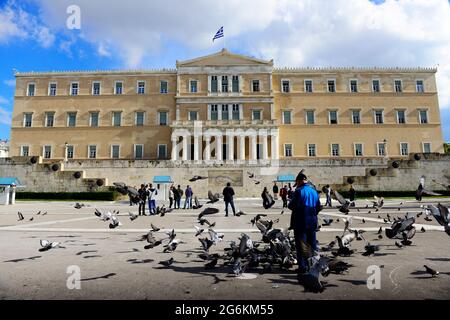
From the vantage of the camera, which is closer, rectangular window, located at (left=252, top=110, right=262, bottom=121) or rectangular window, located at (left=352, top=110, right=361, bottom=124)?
rectangular window, located at (left=252, top=110, right=262, bottom=121)

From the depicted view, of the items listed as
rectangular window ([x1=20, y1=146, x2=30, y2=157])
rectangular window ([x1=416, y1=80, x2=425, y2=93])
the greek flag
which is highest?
the greek flag

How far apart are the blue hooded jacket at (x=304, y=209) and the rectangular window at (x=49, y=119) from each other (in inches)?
2152

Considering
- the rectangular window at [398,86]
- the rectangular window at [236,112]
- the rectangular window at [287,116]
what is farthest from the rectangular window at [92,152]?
the rectangular window at [398,86]

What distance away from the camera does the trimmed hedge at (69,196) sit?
32069 millimetres

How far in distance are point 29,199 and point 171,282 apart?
114ft

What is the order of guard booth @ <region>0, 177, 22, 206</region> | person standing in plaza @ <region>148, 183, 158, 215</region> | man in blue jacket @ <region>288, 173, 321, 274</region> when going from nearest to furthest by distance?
man in blue jacket @ <region>288, 173, 321, 274</region> < person standing in plaza @ <region>148, 183, 158, 215</region> < guard booth @ <region>0, 177, 22, 206</region>

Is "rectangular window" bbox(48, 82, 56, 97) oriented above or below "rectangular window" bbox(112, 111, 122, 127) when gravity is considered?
above

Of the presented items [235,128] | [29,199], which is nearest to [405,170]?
[235,128]

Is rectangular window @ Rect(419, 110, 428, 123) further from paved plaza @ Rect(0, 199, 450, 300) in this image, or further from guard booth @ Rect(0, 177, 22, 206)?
guard booth @ Rect(0, 177, 22, 206)

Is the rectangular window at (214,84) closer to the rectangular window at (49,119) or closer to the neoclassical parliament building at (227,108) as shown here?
the neoclassical parliament building at (227,108)

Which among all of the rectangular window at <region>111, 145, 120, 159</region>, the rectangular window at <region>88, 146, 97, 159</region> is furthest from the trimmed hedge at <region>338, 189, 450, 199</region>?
the rectangular window at <region>88, 146, 97, 159</region>

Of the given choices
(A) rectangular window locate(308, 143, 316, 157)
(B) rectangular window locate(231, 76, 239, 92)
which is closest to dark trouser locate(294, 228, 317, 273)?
(B) rectangular window locate(231, 76, 239, 92)

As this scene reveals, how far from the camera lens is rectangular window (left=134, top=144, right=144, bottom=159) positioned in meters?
49.7

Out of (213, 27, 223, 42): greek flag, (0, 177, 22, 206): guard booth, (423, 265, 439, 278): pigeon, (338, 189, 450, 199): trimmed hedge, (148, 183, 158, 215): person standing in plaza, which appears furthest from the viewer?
(213, 27, 223, 42): greek flag
